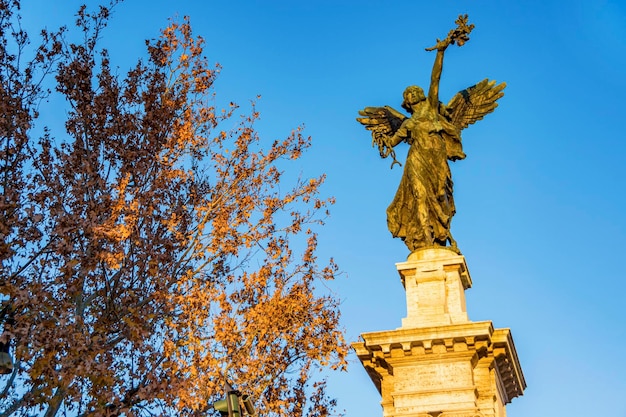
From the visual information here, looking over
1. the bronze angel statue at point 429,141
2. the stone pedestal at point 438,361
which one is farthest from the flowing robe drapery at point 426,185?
the stone pedestal at point 438,361

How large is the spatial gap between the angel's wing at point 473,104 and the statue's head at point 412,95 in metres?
0.66

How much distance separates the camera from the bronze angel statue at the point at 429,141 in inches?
566

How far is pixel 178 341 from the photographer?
17.1m

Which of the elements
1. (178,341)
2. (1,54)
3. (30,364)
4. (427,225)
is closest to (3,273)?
(30,364)

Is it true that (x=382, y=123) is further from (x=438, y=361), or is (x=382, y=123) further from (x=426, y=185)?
(x=438, y=361)

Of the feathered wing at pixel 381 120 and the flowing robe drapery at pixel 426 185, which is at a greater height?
the feathered wing at pixel 381 120

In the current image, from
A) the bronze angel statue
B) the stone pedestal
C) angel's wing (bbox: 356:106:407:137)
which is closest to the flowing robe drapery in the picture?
the bronze angel statue

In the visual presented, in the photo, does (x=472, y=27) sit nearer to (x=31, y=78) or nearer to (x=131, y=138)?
(x=131, y=138)

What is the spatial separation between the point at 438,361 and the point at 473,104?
5.41m

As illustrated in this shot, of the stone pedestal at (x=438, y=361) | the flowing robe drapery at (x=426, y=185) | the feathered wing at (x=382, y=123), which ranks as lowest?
the stone pedestal at (x=438, y=361)

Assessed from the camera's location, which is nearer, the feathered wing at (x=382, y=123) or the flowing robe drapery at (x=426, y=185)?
the flowing robe drapery at (x=426, y=185)

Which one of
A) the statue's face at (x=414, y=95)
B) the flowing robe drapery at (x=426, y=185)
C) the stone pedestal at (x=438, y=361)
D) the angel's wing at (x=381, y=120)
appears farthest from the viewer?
the angel's wing at (x=381, y=120)

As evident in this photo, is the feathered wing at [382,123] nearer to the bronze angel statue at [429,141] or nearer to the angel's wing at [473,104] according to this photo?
the bronze angel statue at [429,141]

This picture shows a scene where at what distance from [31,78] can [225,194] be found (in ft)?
15.8
